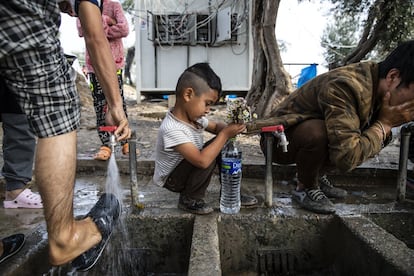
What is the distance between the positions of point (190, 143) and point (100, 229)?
750 millimetres

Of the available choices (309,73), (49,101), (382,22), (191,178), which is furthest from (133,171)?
(382,22)

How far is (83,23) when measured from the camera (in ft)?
5.95

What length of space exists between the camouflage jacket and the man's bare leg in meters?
1.34

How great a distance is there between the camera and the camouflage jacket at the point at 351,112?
7.02ft

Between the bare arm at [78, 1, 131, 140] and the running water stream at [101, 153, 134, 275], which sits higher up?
the bare arm at [78, 1, 131, 140]

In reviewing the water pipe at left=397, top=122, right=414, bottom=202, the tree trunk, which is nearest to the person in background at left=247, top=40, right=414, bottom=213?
the water pipe at left=397, top=122, right=414, bottom=202

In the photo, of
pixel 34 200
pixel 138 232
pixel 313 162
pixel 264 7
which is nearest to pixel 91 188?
pixel 34 200

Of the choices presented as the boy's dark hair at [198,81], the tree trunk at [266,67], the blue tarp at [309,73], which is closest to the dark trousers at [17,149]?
the boy's dark hair at [198,81]

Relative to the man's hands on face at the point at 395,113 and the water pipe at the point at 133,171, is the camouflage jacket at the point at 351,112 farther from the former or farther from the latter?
the water pipe at the point at 133,171

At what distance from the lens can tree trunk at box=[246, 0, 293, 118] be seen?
5852 millimetres

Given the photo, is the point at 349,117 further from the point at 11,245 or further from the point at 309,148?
the point at 11,245

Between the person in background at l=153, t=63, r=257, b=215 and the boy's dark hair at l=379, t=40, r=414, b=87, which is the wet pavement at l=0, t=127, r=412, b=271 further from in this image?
the boy's dark hair at l=379, t=40, r=414, b=87

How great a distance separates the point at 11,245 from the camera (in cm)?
174

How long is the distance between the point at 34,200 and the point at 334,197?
2.31 m
